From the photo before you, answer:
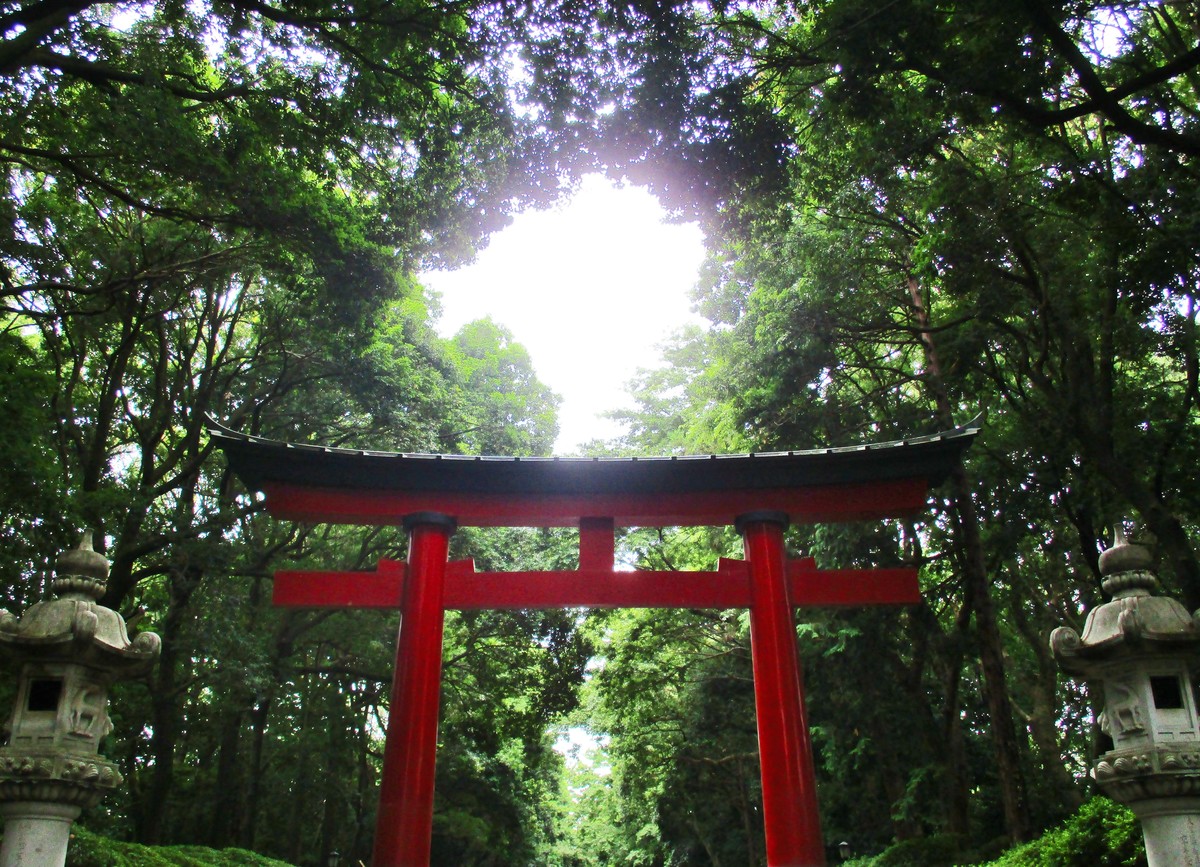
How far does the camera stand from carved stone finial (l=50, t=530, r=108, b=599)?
5301 mm

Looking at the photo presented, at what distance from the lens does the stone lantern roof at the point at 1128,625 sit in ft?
15.8

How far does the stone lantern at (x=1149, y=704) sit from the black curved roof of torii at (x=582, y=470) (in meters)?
3.62

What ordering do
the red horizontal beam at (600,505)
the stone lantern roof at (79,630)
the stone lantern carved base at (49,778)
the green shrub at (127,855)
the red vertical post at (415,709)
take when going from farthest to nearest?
the red horizontal beam at (600,505) → the red vertical post at (415,709) → the green shrub at (127,855) → the stone lantern roof at (79,630) → the stone lantern carved base at (49,778)

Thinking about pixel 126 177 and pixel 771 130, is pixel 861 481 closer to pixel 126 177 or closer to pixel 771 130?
pixel 771 130

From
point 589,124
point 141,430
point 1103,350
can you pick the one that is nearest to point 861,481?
point 1103,350

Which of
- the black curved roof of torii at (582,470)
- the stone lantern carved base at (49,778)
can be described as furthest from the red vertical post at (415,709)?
the stone lantern carved base at (49,778)

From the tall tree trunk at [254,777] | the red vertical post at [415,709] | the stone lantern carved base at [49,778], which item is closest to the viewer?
the stone lantern carved base at [49,778]

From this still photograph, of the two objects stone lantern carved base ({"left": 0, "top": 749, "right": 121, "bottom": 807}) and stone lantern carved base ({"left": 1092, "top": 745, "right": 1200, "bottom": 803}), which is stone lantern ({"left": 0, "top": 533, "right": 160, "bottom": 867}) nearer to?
stone lantern carved base ({"left": 0, "top": 749, "right": 121, "bottom": 807})

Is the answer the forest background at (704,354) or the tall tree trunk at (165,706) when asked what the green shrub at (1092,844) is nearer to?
the forest background at (704,354)

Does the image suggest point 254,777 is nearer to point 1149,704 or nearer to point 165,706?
point 165,706

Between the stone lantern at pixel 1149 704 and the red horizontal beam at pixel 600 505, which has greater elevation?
the red horizontal beam at pixel 600 505

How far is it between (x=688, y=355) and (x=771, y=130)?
48.4 ft

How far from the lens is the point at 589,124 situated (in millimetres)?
7262

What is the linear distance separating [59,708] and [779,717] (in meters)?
5.62
